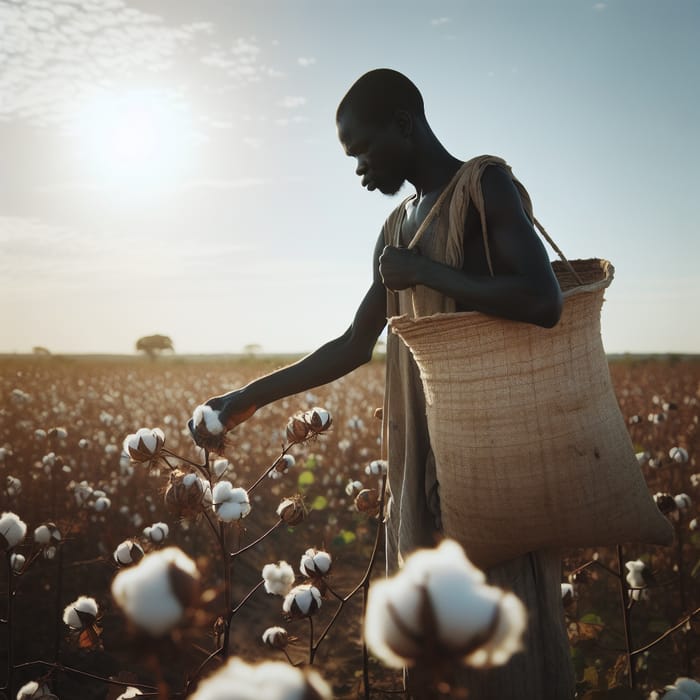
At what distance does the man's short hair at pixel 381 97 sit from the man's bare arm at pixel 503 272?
39cm

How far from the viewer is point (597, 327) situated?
4.58ft

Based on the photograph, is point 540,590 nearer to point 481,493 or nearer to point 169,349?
point 481,493

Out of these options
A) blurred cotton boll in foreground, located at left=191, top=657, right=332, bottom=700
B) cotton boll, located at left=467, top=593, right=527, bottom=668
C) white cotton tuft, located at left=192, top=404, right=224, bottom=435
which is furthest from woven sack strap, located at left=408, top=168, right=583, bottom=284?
blurred cotton boll in foreground, located at left=191, top=657, right=332, bottom=700

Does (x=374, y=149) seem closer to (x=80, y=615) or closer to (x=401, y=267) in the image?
(x=401, y=267)

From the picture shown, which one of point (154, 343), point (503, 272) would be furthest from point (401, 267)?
point (154, 343)

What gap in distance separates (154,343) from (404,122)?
77805mm

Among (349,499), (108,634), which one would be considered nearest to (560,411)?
(108,634)

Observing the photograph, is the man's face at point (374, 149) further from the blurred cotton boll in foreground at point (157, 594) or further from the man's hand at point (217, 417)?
the blurred cotton boll in foreground at point (157, 594)

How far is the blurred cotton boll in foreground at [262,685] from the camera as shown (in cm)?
50

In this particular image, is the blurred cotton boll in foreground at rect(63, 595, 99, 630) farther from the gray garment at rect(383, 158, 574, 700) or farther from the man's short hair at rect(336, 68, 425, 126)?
the man's short hair at rect(336, 68, 425, 126)

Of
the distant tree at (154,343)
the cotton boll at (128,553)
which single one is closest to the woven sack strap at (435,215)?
the cotton boll at (128,553)

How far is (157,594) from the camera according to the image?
22.8 inches

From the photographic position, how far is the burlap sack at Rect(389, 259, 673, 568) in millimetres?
1279

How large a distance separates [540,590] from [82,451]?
20.4ft
